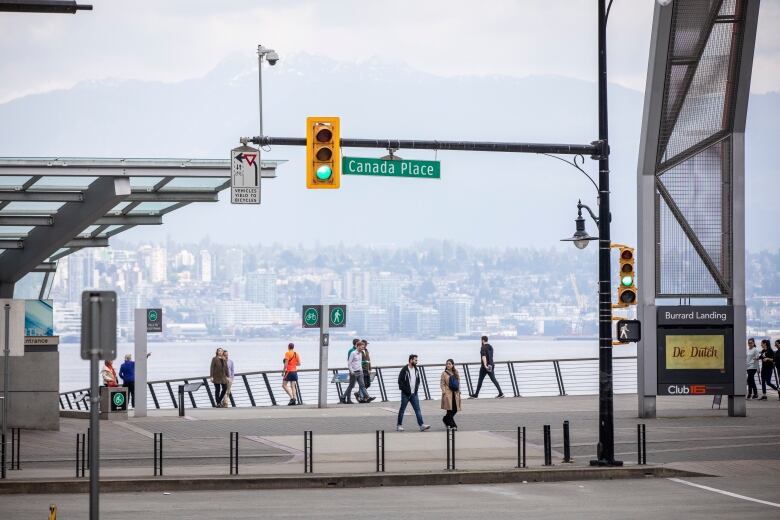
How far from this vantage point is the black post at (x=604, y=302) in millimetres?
20625

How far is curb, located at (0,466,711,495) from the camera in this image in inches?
731

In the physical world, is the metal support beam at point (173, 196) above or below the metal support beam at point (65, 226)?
above

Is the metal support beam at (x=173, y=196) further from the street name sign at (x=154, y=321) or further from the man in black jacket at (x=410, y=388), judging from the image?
the street name sign at (x=154, y=321)

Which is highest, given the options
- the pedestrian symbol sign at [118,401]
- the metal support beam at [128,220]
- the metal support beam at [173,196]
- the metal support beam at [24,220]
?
the metal support beam at [173,196]

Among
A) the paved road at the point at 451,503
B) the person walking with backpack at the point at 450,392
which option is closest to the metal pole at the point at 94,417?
the paved road at the point at 451,503

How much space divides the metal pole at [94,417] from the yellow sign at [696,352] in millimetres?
20058

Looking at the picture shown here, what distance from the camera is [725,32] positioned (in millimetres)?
30156

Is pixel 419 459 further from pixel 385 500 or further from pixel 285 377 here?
pixel 285 377

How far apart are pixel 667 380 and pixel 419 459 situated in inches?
395

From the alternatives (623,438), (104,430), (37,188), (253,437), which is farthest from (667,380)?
(37,188)

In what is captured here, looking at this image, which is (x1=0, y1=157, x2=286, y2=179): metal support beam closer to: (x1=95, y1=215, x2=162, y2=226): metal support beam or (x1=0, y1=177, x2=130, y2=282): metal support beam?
(x1=0, y1=177, x2=130, y2=282): metal support beam

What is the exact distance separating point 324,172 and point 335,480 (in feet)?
15.9

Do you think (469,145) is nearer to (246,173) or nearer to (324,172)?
(324,172)

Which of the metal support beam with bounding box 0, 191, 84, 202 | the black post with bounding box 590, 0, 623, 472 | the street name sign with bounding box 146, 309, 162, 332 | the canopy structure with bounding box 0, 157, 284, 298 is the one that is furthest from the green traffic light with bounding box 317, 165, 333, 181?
the street name sign with bounding box 146, 309, 162, 332
